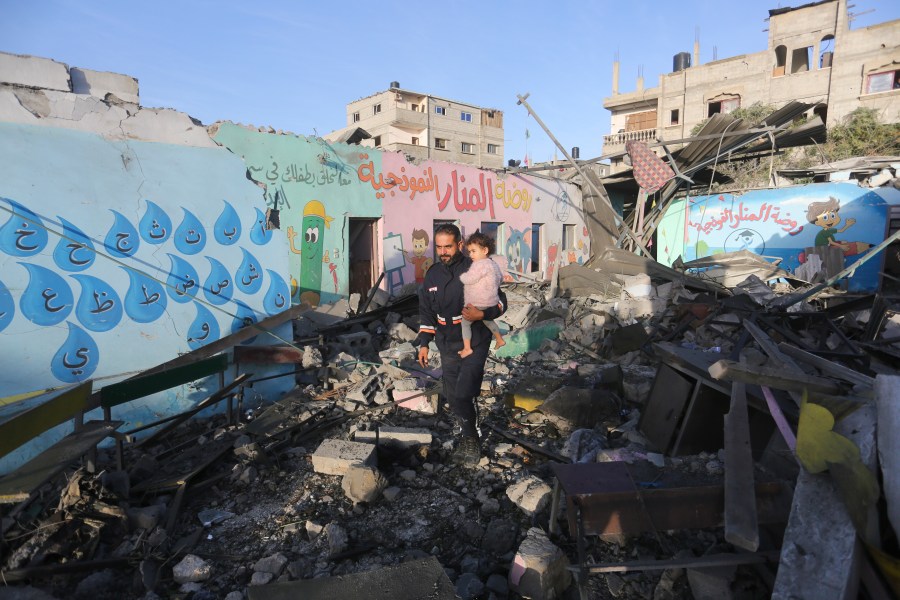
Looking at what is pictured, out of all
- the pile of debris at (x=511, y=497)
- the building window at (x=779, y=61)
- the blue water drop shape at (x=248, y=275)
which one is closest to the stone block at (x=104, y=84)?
the blue water drop shape at (x=248, y=275)

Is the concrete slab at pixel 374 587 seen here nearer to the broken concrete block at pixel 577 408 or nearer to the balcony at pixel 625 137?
the broken concrete block at pixel 577 408

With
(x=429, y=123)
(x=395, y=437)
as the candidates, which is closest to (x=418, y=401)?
(x=395, y=437)

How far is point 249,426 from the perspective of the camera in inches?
180

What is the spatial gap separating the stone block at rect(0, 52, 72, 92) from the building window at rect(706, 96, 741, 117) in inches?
1254

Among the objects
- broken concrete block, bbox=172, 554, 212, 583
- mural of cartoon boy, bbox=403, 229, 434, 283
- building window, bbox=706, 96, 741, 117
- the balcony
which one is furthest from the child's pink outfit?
the balcony

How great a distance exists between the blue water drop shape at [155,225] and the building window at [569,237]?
14.1 meters

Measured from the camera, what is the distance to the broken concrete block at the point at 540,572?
8.15 ft

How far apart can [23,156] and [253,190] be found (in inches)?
84.0

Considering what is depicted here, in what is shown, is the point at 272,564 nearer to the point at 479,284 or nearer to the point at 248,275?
the point at 479,284

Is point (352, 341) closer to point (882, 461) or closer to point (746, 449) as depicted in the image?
point (746, 449)

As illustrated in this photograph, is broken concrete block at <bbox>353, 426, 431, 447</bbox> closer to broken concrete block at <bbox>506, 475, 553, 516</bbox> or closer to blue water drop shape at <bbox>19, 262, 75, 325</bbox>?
broken concrete block at <bbox>506, 475, 553, 516</bbox>

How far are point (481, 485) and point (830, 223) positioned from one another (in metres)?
16.2

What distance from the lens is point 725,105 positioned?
29.2 meters

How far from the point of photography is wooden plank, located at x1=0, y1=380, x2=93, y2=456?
2.55 meters
